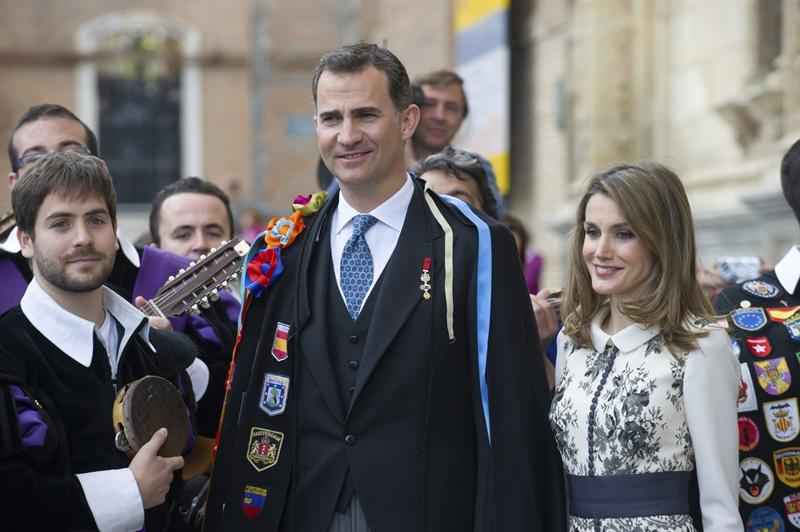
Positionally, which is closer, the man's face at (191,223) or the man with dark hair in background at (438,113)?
the man's face at (191,223)

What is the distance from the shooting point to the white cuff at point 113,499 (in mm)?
3318

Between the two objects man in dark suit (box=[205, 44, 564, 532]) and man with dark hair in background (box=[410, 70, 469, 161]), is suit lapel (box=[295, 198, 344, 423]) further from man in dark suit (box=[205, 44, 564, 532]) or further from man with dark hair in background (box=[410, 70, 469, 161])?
man with dark hair in background (box=[410, 70, 469, 161])

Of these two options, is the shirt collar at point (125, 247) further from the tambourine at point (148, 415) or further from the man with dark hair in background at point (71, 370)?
the tambourine at point (148, 415)

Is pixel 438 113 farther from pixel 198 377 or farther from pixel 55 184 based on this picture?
pixel 55 184

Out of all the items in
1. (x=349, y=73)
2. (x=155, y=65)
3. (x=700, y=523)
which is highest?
(x=155, y=65)

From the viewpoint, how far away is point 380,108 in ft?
11.7

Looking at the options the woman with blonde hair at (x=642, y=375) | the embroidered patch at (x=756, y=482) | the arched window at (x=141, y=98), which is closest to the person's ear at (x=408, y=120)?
the woman with blonde hair at (x=642, y=375)

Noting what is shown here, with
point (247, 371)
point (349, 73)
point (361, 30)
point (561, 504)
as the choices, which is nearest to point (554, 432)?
point (561, 504)

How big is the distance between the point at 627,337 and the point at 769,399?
534 mm

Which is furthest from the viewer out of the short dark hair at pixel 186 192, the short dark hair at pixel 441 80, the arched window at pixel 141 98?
the arched window at pixel 141 98

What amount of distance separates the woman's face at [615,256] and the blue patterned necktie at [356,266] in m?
0.63

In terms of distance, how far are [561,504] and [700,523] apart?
368 millimetres

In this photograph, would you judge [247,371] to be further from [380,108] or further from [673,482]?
[673,482]

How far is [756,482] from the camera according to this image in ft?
12.5
